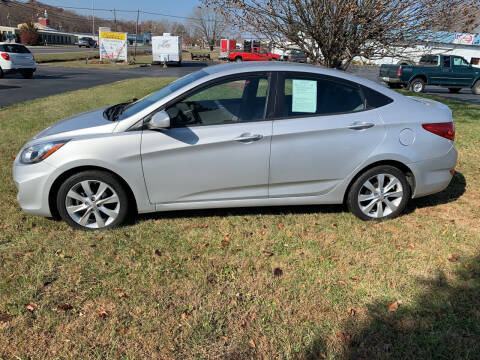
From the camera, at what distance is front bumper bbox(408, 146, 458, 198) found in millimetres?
4102

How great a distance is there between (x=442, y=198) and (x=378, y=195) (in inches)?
55.5

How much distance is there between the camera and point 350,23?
9.25 metres

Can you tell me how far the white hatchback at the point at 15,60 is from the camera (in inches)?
755

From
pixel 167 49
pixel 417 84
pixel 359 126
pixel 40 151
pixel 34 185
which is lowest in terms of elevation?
pixel 34 185

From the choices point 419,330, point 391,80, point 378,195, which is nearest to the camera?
point 419,330

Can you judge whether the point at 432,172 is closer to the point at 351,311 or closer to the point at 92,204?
the point at 351,311

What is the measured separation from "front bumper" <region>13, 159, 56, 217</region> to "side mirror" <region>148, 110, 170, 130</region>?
102 cm

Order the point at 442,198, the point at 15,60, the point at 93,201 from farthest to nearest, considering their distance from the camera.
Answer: the point at 15,60
the point at 442,198
the point at 93,201

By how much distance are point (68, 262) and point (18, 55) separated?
791 inches

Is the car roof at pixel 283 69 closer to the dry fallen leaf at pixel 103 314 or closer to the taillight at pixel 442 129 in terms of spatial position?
the taillight at pixel 442 129

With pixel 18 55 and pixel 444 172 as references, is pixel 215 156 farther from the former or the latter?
pixel 18 55

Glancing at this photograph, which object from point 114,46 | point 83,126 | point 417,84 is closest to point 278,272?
point 83,126

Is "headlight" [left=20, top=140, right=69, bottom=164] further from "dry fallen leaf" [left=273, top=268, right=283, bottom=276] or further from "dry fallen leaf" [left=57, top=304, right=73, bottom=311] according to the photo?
"dry fallen leaf" [left=273, top=268, right=283, bottom=276]

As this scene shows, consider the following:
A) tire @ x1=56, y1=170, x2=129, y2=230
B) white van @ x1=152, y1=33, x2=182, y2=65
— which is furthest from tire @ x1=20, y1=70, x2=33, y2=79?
tire @ x1=56, y1=170, x2=129, y2=230
